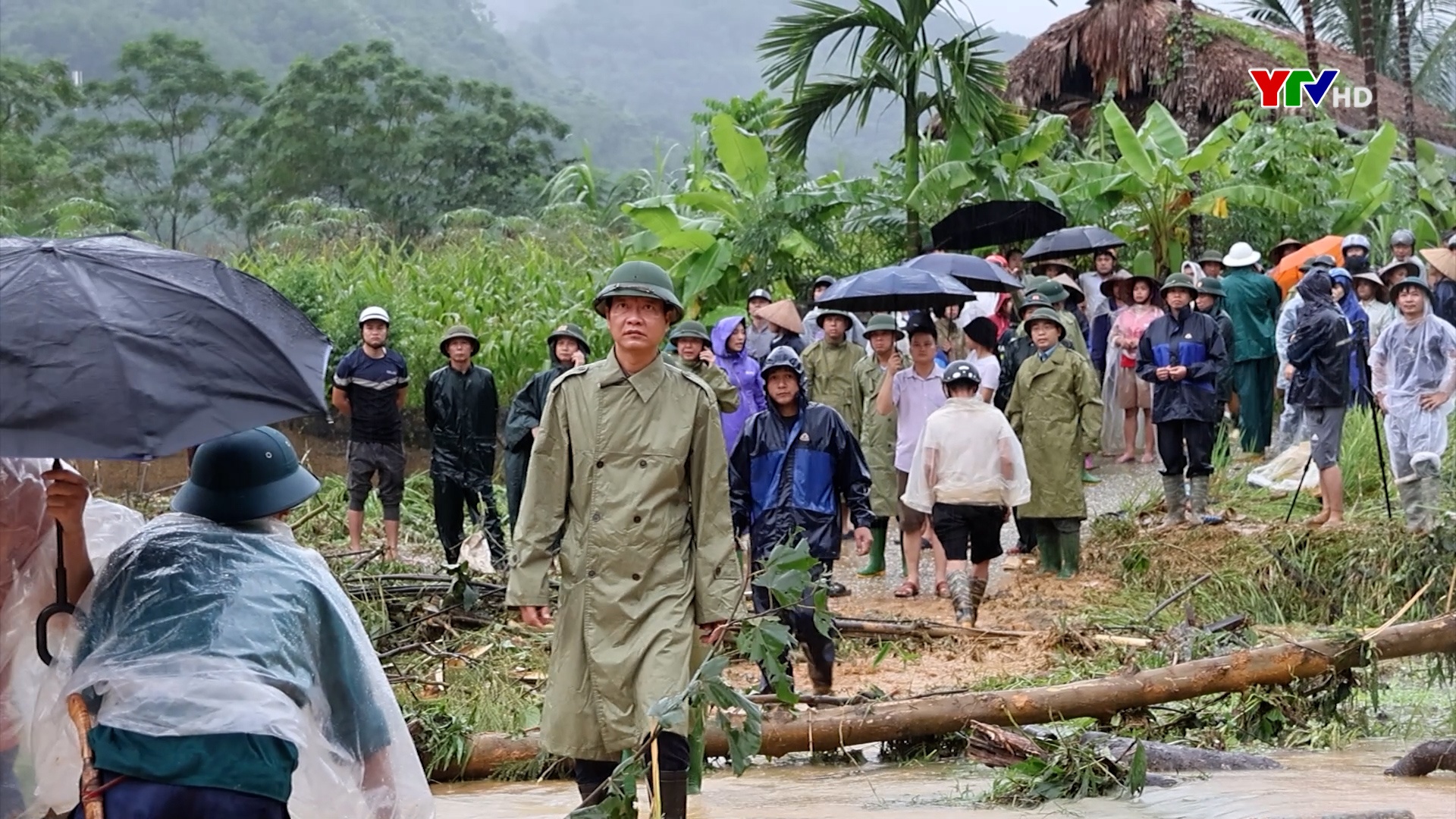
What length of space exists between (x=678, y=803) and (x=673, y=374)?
48.1 inches

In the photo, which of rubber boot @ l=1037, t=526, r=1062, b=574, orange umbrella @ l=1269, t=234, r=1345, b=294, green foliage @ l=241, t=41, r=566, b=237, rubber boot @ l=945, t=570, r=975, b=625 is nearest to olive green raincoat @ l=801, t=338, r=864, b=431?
rubber boot @ l=1037, t=526, r=1062, b=574

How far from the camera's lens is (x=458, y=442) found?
457 inches

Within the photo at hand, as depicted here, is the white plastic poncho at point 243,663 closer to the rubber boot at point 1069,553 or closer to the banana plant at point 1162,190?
the rubber boot at point 1069,553

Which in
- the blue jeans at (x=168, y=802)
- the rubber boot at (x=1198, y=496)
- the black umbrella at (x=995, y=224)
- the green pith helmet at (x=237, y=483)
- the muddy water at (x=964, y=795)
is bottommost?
the muddy water at (x=964, y=795)

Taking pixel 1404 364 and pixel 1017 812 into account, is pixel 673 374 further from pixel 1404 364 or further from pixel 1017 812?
pixel 1404 364

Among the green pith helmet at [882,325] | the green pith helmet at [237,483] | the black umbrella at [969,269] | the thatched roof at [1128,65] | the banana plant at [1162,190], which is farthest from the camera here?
the thatched roof at [1128,65]

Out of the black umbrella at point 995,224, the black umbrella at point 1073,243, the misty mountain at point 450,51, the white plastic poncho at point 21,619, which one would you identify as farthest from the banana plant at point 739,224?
the white plastic poncho at point 21,619

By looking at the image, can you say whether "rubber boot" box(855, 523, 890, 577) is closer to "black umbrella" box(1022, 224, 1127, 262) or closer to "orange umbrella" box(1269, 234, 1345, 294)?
"black umbrella" box(1022, 224, 1127, 262)

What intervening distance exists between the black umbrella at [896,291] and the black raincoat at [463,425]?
7.94 feet

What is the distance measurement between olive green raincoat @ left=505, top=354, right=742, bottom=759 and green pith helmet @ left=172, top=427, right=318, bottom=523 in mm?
1603

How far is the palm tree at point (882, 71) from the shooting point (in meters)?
15.9

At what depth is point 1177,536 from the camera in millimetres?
10961

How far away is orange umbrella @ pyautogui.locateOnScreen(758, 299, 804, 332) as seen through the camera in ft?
42.4

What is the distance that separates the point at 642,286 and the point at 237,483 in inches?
69.9
